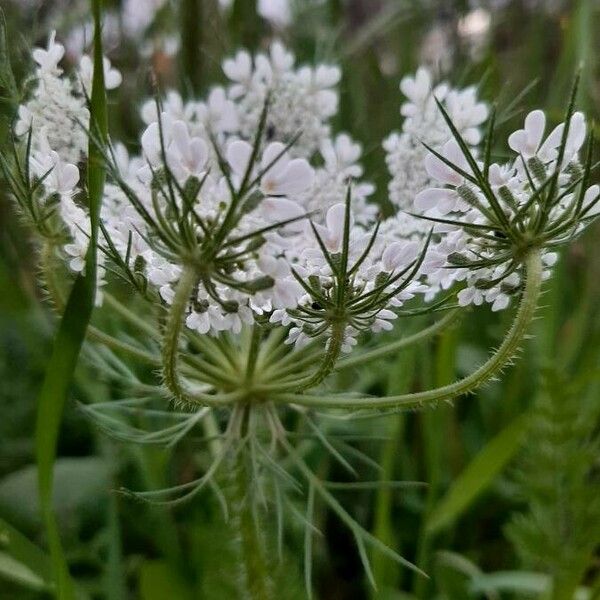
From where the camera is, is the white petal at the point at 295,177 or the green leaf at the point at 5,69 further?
the green leaf at the point at 5,69

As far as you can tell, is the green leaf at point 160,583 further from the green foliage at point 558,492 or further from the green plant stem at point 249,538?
the green foliage at point 558,492

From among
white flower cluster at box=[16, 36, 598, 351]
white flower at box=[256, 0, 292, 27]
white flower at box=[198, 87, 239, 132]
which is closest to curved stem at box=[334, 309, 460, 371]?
white flower cluster at box=[16, 36, 598, 351]

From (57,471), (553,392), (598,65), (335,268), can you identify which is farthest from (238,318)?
(598,65)

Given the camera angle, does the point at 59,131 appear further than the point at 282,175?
Yes

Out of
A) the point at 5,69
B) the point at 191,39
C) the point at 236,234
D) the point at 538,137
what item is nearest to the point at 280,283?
the point at 236,234

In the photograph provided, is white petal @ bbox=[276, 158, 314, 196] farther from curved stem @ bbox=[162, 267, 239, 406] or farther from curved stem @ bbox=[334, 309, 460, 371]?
curved stem @ bbox=[334, 309, 460, 371]

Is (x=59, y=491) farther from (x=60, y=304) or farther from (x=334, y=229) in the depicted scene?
(x=334, y=229)

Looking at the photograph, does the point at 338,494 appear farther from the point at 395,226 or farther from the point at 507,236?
the point at 507,236

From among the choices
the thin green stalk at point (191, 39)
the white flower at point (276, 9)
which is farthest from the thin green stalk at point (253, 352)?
the white flower at point (276, 9)
